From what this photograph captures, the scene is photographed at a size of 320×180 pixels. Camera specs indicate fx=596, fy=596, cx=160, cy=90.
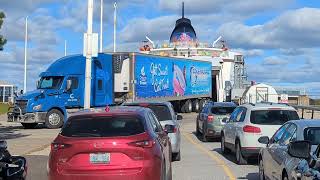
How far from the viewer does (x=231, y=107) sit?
878 inches

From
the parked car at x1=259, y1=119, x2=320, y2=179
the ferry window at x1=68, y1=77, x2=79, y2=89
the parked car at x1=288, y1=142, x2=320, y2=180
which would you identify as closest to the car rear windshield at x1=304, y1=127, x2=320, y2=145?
the parked car at x1=259, y1=119, x2=320, y2=179

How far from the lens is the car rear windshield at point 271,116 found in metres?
14.7

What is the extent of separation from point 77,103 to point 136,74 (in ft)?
14.0

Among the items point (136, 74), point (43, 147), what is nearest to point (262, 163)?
point (43, 147)

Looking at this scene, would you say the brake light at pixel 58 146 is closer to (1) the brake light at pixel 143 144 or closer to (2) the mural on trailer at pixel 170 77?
(1) the brake light at pixel 143 144

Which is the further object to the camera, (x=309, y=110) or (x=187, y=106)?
(x=187, y=106)

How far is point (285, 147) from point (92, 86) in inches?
879

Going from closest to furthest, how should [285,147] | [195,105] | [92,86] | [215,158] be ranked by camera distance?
1. [285,147]
2. [215,158]
3. [92,86]
4. [195,105]

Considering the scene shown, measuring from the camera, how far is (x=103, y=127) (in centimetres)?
891

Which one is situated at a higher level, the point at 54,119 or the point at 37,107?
the point at 37,107

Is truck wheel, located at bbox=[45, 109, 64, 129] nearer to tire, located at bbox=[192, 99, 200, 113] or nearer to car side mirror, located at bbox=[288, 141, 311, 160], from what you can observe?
tire, located at bbox=[192, 99, 200, 113]

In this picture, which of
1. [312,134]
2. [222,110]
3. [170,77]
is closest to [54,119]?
[222,110]

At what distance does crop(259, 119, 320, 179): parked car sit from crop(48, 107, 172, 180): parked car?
1.85m

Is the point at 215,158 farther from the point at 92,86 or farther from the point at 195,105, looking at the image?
the point at 195,105
